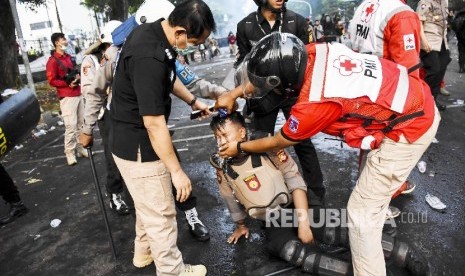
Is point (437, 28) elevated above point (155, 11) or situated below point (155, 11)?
below

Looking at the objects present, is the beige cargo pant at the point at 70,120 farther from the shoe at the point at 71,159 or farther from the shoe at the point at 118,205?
the shoe at the point at 118,205

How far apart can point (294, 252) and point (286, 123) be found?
3.45 ft

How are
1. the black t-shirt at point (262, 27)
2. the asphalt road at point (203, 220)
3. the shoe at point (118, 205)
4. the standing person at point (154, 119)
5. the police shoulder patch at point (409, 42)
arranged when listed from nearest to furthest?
the standing person at point (154, 119) → the police shoulder patch at point (409, 42) → the asphalt road at point (203, 220) → the black t-shirt at point (262, 27) → the shoe at point (118, 205)

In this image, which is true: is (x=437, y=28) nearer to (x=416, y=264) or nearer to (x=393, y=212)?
(x=393, y=212)

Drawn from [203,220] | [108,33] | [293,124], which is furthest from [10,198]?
[293,124]

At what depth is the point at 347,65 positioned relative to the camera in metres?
1.89

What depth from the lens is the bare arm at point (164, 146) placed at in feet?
6.51

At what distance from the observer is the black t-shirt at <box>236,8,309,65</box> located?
3299 millimetres

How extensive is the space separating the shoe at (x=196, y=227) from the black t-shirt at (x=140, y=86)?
110 cm

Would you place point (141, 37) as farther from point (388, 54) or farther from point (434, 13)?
point (434, 13)

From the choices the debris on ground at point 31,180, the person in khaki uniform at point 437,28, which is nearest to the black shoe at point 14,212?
the debris on ground at point 31,180

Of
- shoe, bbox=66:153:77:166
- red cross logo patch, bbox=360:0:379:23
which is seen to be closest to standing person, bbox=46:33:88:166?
shoe, bbox=66:153:77:166

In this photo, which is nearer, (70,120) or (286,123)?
(286,123)

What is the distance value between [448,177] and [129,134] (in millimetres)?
3406
